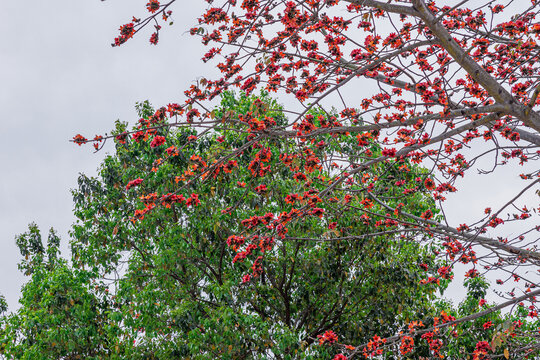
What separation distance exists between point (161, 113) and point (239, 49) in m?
0.88

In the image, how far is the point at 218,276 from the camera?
284 inches

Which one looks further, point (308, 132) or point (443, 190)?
point (443, 190)

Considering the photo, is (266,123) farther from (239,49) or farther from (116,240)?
(116,240)

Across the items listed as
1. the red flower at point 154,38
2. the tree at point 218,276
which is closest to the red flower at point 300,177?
the red flower at point 154,38

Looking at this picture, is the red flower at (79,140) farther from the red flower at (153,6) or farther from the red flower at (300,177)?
the red flower at (300,177)

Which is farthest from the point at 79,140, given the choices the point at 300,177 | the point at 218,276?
the point at 218,276

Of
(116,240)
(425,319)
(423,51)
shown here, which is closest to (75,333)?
(116,240)

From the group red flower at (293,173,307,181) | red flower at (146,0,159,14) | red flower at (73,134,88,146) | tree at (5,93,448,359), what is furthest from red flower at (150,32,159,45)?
tree at (5,93,448,359)

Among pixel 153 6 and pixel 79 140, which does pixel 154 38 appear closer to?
pixel 153 6

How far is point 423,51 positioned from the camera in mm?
4465

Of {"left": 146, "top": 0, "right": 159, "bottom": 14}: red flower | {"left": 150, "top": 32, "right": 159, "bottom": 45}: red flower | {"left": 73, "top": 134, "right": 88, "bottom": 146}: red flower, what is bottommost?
{"left": 73, "top": 134, "right": 88, "bottom": 146}: red flower

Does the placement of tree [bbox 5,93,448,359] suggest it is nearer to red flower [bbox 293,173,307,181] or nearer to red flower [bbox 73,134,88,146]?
red flower [bbox 293,173,307,181]

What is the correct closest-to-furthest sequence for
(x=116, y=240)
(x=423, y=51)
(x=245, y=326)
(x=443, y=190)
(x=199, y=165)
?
(x=199, y=165)
(x=423, y=51)
(x=443, y=190)
(x=245, y=326)
(x=116, y=240)

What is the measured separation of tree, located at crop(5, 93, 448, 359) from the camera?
6477mm
